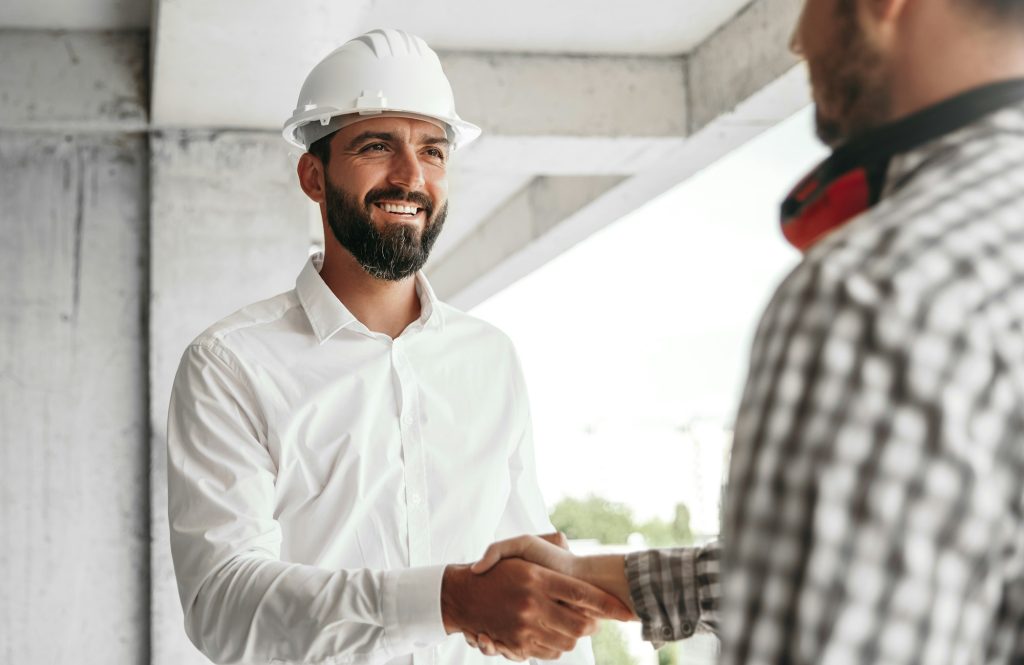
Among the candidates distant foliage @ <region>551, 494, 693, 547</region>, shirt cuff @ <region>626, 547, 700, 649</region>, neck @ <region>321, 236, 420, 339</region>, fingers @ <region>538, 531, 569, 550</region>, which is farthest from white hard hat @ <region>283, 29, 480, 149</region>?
distant foliage @ <region>551, 494, 693, 547</region>

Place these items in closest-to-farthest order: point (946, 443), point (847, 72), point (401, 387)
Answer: point (946, 443) → point (847, 72) → point (401, 387)

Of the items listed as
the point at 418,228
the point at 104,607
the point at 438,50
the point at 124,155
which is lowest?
the point at 104,607

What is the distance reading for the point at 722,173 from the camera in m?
33.8

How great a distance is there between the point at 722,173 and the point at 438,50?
29.0m

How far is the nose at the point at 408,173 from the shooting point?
3.12m

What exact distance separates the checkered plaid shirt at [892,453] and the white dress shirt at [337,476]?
5.18 ft

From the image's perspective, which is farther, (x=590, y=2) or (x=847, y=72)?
(x=590, y=2)

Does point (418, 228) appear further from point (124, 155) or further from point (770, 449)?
point (124, 155)

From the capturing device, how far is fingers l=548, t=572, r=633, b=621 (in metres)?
2.35

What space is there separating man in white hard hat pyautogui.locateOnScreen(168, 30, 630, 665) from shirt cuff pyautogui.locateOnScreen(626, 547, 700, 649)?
0.41ft

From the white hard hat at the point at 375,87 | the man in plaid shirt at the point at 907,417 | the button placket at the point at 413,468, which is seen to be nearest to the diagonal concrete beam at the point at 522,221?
the white hard hat at the point at 375,87

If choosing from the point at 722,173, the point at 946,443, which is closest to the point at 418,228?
the point at 946,443

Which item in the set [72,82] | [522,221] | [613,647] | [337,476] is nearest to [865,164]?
[337,476]

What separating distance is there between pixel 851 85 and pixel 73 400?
4643mm
